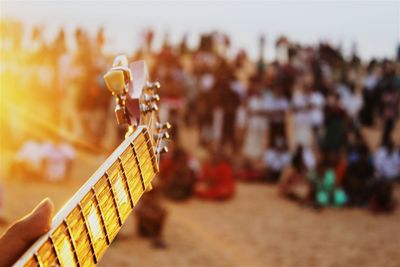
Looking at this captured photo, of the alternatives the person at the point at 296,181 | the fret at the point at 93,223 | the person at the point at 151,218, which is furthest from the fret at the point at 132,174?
the person at the point at 296,181

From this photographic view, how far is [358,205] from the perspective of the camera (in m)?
11.5

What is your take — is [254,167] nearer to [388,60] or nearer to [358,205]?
[358,205]

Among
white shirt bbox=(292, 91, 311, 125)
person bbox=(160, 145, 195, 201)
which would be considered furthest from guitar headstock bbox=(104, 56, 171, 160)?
white shirt bbox=(292, 91, 311, 125)

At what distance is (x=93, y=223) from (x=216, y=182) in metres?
9.75

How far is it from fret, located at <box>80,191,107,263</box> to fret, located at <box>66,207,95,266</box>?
1cm

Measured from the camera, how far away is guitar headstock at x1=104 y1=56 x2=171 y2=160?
7.15 ft

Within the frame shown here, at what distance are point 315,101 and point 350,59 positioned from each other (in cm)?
852

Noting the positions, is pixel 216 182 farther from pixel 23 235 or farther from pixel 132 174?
pixel 23 235

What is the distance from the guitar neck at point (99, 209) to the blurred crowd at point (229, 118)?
29.6 ft

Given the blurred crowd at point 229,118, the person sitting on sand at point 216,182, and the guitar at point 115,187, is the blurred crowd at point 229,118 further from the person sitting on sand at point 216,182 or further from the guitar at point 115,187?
the guitar at point 115,187

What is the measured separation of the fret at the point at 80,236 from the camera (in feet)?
5.63

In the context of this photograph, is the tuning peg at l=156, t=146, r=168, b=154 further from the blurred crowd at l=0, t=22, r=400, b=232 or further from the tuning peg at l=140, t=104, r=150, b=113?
the blurred crowd at l=0, t=22, r=400, b=232

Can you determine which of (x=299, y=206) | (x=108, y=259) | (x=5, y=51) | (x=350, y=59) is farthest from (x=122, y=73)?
(x=350, y=59)

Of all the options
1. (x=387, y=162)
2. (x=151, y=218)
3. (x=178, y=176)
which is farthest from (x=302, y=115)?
(x=151, y=218)
